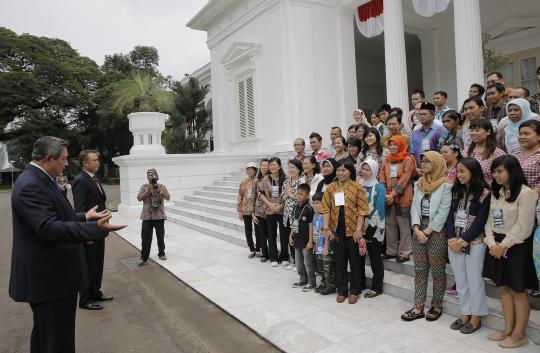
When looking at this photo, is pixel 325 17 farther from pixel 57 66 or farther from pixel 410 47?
pixel 57 66

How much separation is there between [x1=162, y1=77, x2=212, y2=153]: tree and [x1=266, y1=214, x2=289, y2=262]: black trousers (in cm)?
1321

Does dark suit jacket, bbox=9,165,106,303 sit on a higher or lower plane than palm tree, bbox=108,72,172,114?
lower

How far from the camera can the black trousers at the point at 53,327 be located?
257 cm

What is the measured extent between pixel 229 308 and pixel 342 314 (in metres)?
1.30

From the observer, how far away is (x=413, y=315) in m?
3.69

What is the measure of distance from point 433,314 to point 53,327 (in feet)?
10.7

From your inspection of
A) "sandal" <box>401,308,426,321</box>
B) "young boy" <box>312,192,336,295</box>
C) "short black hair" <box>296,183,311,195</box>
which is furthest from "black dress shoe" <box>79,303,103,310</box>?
"sandal" <box>401,308,426,321</box>

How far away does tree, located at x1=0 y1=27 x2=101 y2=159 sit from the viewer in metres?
30.7

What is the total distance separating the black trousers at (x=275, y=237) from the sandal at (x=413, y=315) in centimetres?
219

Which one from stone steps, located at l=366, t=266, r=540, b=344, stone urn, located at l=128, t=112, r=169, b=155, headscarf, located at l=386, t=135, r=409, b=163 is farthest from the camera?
stone urn, located at l=128, t=112, r=169, b=155

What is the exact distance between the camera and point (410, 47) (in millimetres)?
15562

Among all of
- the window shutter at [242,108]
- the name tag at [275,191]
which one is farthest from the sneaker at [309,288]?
the window shutter at [242,108]

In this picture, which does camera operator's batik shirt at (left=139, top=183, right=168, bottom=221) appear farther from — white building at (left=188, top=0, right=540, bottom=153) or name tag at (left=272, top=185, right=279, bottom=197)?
white building at (left=188, top=0, right=540, bottom=153)

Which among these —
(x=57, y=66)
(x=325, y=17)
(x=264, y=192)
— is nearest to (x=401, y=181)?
(x=264, y=192)
